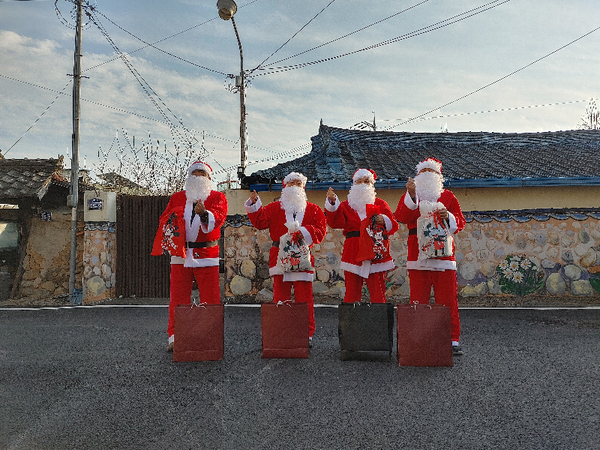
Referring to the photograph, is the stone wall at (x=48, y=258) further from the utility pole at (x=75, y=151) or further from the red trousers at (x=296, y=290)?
the red trousers at (x=296, y=290)

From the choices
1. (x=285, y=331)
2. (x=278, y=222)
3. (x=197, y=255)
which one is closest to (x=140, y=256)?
(x=197, y=255)

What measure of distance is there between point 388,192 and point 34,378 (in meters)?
6.04

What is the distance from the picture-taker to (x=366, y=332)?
3.82 meters

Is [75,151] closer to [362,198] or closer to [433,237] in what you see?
[362,198]

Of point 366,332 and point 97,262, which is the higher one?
point 97,262

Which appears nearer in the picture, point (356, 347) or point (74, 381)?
point (74, 381)

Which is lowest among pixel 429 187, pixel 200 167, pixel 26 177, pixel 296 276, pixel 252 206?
pixel 296 276

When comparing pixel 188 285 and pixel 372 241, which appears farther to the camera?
pixel 188 285

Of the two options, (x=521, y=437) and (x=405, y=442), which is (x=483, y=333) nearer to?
(x=521, y=437)

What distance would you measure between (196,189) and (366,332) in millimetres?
2193

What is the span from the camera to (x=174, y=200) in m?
4.50

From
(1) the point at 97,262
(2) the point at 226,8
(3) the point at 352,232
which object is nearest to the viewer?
(3) the point at 352,232

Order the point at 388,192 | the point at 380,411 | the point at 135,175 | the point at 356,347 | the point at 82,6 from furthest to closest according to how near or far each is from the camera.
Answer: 1. the point at 135,175
2. the point at 82,6
3. the point at 388,192
4. the point at 356,347
5. the point at 380,411

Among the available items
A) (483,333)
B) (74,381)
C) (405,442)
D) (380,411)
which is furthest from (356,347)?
(74,381)
